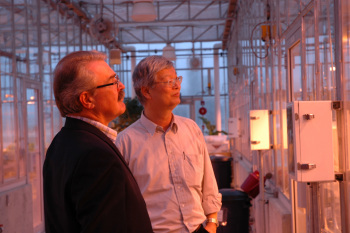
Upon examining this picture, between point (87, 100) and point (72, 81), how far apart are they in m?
0.08

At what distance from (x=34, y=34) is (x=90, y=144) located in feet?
25.0

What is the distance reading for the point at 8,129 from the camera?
22.9 feet

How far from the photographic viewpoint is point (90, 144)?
1.40m

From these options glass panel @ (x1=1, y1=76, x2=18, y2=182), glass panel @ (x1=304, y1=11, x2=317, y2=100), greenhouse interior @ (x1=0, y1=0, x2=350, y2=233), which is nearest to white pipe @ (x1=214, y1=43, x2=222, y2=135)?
greenhouse interior @ (x1=0, y1=0, x2=350, y2=233)

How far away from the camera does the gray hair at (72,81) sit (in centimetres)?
154

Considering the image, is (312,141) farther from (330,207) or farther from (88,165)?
(88,165)

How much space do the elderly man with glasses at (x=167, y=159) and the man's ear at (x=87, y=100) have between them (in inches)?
31.5

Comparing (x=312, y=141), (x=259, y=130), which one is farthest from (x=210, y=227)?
(x=259, y=130)

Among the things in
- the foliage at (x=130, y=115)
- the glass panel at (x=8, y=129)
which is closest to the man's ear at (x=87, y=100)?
the glass panel at (x=8, y=129)

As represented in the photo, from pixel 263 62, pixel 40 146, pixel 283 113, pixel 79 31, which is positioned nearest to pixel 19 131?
pixel 40 146

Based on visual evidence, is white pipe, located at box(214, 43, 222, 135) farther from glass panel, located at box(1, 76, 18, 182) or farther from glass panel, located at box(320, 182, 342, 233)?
glass panel, located at box(320, 182, 342, 233)

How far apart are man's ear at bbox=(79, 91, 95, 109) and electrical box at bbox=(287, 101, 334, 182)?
1.44 meters

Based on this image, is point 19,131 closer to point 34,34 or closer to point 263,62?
point 34,34

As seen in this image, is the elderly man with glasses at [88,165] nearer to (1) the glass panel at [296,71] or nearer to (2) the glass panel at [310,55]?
(2) the glass panel at [310,55]
